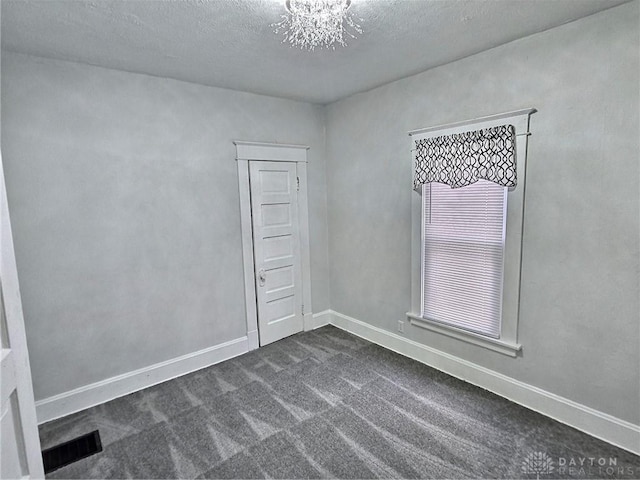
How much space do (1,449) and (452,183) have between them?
3093mm

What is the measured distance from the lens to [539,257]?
2.57 metres

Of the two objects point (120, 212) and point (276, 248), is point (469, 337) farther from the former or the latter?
point (120, 212)

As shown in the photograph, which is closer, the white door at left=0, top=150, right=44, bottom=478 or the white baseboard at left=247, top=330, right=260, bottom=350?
the white door at left=0, top=150, right=44, bottom=478

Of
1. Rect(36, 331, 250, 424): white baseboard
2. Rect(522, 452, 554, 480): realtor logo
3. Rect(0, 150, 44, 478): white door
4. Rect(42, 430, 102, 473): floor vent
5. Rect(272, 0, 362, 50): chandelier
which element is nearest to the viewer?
Rect(0, 150, 44, 478): white door

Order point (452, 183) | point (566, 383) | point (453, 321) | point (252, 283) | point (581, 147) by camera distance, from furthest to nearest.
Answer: point (252, 283)
point (453, 321)
point (452, 183)
point (566, 383)
point (581, 147)

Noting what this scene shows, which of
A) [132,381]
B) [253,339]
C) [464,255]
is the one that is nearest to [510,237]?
[464,255]

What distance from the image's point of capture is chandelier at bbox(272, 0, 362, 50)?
6.25 ft

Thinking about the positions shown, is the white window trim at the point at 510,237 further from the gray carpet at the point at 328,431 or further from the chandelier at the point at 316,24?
the chandelier at the point at 316,24

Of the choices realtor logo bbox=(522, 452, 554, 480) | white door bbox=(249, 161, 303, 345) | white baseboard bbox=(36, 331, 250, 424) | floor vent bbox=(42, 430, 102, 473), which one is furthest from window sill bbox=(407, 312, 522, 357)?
floor vent bbox=(42, 430, 102, 473)

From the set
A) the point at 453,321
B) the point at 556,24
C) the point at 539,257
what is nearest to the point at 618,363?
the point at 539,257

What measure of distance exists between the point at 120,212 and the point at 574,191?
3560 mm

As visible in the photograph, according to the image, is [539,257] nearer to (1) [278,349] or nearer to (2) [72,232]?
(1) [278,349]

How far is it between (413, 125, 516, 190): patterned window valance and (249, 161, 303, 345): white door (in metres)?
1.52

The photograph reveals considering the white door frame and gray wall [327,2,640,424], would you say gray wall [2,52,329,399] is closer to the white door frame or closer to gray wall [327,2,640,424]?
the white door frame
